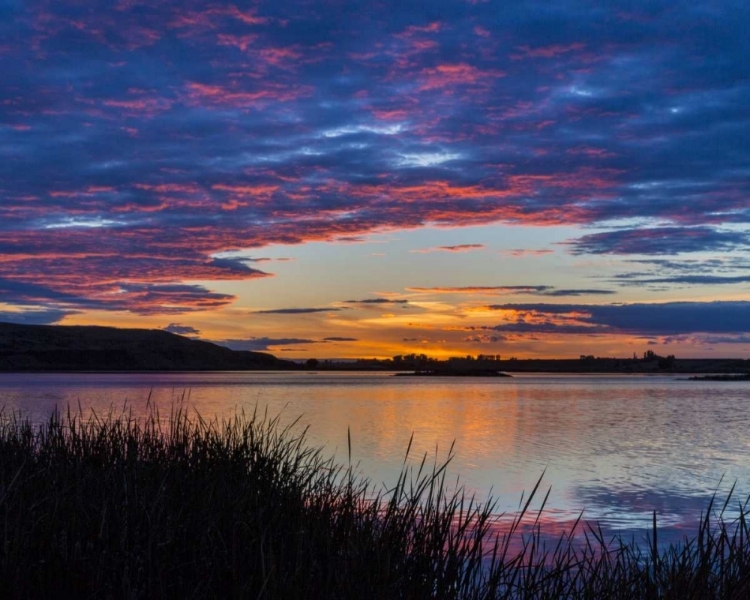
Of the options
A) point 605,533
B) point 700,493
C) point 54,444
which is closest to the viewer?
point 54,444

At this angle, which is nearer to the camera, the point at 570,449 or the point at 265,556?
the point at 265,556

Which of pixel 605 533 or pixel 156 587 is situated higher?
pixel 156 587

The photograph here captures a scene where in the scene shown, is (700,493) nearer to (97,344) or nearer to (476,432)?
(476,432)

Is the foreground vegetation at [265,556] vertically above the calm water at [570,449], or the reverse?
the foreground vegetation at [265,556]

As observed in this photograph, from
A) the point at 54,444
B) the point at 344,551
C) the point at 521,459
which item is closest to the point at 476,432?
the point at 521,459

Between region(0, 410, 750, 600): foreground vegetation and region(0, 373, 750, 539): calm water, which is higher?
region(0, 410, 750, 600): foreground vegetation

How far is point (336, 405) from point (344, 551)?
39.4 m

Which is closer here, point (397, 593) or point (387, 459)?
point (397, 593)

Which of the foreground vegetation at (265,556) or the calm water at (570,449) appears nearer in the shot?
the foreground vegetation at (265,556)

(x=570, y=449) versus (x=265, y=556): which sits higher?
(x=265, y=556)

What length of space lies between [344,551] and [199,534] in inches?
53.5

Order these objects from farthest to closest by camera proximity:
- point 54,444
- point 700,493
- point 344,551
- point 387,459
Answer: point 387,459, point 700,493, point 54,444, point 344,551

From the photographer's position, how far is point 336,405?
4606 centimetres

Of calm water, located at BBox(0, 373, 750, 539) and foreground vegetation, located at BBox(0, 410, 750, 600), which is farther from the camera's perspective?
calm water, located at BBox(0, 373, 750, 539)
